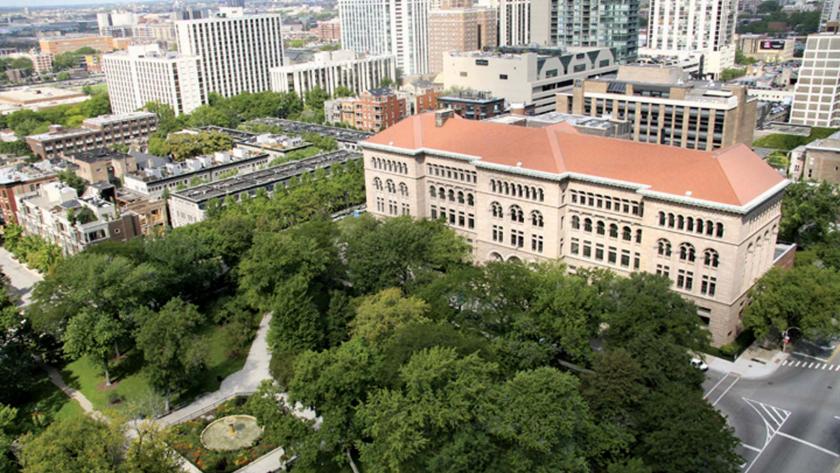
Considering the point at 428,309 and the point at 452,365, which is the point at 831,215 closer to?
the point at 428,309

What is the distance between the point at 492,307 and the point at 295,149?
97699 millimetres

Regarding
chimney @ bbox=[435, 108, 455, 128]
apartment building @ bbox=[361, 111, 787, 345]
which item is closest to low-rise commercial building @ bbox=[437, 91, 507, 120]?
chimney @ bbox=[435, 108, 455, 128]

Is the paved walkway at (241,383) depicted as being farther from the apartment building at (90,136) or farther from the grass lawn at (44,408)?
the apartment building at (90,136)

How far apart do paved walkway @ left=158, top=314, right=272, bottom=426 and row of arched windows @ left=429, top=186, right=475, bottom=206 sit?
3618cm

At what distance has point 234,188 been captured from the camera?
12525cm

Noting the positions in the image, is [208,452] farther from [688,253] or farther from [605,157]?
[605,157]

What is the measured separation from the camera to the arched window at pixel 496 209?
9874cm

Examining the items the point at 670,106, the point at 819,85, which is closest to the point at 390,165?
the point at 670,106

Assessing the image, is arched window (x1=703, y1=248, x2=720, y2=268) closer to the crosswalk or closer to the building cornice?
the building cornice

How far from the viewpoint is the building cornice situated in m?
76.2

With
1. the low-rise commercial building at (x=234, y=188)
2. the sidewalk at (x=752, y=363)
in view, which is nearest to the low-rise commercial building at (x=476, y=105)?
the low-rise commercial building at (x=234, y=188)

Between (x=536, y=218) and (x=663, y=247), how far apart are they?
17953 millimetres

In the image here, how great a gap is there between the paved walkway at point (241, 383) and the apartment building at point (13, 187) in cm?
6998

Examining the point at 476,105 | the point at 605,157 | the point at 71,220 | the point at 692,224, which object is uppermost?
the point at 605,157
